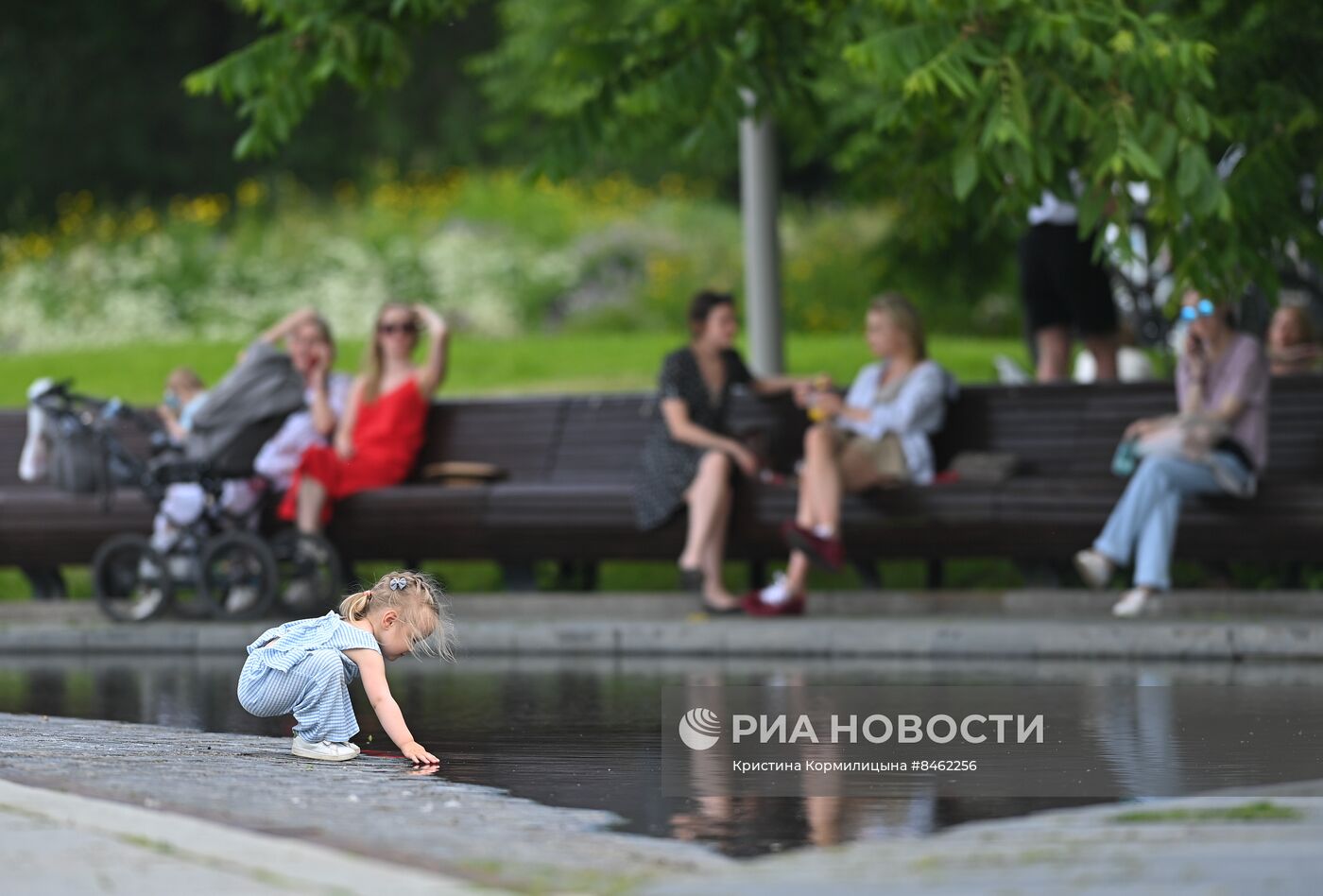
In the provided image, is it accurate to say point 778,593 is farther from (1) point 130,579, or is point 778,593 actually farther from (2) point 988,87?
(1) point 130,579

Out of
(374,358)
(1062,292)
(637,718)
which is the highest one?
(1062,292)

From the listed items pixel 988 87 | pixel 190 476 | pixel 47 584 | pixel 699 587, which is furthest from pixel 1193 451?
pixel 47 584

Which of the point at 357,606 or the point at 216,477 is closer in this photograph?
the point at 357,606

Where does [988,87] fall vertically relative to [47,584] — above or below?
above

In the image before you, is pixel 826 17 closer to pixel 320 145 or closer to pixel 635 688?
pixel 635 688

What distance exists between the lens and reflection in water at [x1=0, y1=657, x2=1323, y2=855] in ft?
20.8

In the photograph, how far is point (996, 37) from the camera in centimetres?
1073

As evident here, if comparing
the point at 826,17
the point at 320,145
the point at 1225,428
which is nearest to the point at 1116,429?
the point at 1225,428

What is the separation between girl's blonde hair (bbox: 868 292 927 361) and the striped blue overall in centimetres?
676

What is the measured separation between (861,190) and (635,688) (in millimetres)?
6709

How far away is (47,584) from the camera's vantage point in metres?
15.5

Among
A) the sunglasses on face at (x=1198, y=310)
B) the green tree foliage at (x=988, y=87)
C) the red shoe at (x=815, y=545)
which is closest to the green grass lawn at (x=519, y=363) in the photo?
the green tree foliage at (x=988, y=87)

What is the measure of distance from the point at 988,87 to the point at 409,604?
424 cm

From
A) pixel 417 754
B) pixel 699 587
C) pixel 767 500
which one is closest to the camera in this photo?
pixel 417 754
